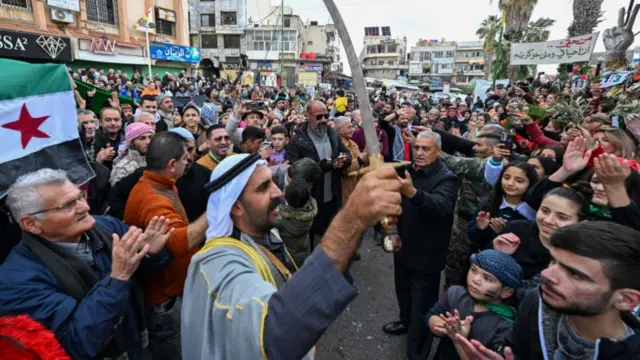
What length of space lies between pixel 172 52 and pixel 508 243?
97.8ft

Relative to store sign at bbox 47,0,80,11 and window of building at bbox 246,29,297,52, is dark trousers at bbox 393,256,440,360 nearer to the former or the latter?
store sign at bbox 47,0,80,11

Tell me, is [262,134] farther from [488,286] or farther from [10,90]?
[488,286]

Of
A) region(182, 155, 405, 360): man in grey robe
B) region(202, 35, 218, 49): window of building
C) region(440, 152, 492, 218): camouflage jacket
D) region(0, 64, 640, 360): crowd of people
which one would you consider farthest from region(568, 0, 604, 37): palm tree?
region(202, 35, 218, 49): window of building

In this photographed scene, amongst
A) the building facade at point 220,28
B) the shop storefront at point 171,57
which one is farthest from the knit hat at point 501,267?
the building facade at point 220,28

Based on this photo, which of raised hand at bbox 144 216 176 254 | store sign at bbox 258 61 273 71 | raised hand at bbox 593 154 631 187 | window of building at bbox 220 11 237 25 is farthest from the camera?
store sign at bbox 258 61 273 71

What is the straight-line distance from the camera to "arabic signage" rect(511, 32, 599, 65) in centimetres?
962

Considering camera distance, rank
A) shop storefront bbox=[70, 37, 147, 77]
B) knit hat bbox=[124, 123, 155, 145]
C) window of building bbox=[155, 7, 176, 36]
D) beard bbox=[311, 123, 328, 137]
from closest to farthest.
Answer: knit hat bbox=[124, 123, 155, 145]
beard bbox=[311, 123, 328, 137]
shop storefront bbox=[70, 37, 147, 77]
window of building bbox=[155, 7, 176, 36]

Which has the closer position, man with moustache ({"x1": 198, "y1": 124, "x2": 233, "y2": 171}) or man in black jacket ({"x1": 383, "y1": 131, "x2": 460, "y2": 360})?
man in black jacket ({"x1": 383, "y1": 131, "x2": 460, "y2": 360})

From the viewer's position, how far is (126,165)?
3.85 m

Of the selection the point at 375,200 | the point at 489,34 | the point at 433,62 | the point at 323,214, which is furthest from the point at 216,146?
the point at 433,62

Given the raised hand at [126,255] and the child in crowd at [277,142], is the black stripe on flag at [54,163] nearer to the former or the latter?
the raised hand at [126,255]

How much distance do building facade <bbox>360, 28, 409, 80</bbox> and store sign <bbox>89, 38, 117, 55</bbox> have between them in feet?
205

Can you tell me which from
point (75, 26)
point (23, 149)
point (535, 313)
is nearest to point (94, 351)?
point (23, 149)

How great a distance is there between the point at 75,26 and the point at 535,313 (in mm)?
25977
